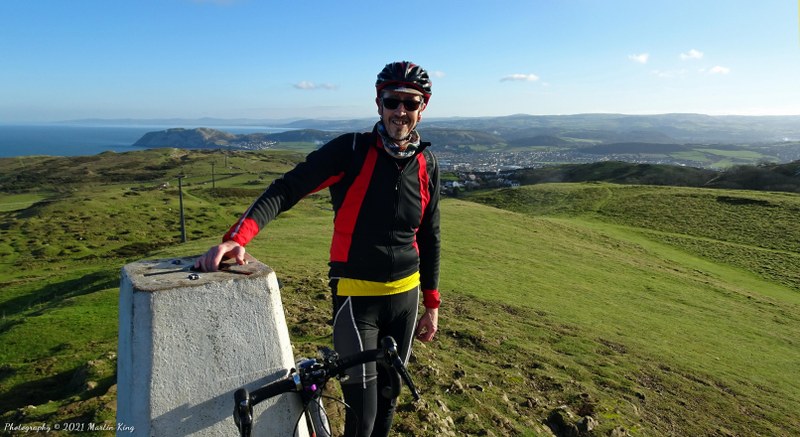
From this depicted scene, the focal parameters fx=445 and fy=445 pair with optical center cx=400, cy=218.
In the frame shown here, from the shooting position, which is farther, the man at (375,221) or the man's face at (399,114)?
the man's face at (399,114)

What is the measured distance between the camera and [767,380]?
12906 mm

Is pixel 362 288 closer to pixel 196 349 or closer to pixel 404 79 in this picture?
pixel 196 349

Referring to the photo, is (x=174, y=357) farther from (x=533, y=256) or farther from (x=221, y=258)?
(x=533, y=256)

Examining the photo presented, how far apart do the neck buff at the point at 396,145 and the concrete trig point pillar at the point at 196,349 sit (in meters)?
1.45

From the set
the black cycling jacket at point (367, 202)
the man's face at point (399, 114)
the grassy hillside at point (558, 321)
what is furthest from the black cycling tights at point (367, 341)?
the grassy hillside at point (558, 321)

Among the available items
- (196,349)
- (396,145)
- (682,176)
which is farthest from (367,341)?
(682,176)

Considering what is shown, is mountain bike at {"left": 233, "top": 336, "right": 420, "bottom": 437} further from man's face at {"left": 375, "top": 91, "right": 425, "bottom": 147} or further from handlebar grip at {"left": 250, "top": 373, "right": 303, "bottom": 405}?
man's face at {"left": 375, "top": 91, "right": 425, "bottom": 147}

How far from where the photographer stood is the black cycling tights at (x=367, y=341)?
11.1 ft

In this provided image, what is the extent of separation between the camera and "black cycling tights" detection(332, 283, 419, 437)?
11.1 feet

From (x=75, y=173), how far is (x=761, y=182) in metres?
164

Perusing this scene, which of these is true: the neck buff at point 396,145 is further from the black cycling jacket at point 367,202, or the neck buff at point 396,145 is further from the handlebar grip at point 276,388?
the handlebar grip at point 276,388

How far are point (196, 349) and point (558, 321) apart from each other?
14.2 m

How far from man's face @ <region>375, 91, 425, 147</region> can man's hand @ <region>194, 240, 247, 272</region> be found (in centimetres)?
163

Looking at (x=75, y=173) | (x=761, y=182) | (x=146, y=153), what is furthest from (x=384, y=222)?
(x=146, y=153)
